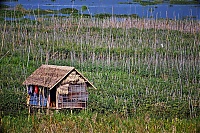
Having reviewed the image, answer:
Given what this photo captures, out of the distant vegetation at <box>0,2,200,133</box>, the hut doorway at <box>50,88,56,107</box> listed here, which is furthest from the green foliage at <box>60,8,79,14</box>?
the hut doorway at <box>50,88,56,107</box>

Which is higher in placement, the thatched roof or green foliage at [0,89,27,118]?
the thatched roof

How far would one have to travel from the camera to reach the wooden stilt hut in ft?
12.6

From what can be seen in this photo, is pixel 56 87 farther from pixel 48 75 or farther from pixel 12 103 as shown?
pixel 12 103

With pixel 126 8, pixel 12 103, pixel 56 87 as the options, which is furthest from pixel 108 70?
pixel 12 103

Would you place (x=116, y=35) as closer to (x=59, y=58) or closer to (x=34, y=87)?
(x=59, y=58)

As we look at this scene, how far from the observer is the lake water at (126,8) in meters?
4.01

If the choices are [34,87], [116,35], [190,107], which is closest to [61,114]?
[34,87]

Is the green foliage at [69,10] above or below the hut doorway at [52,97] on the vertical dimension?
above

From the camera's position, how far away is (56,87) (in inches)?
151

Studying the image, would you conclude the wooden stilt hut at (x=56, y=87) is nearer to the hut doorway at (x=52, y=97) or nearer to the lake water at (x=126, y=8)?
the hut doorway at (x=52, y=97)

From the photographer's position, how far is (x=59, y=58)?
12.7 feet

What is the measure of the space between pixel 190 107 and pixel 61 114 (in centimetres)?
122

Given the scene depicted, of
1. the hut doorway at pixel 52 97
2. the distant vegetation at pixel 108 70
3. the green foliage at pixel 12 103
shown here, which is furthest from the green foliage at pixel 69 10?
the green foliage at pixel 12 103

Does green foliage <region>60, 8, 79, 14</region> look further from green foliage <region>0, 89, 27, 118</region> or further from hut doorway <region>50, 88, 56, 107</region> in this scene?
green foliage <region>0, 89, 27, 118</region>
